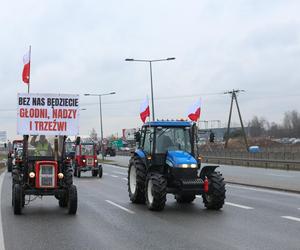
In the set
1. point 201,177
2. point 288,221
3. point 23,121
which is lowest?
point 288,221

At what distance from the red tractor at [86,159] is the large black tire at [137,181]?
16082 mm

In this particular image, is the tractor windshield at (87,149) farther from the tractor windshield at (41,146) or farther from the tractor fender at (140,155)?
the tractor windshield at (41,146)

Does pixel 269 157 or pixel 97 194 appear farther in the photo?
pixel 269 157

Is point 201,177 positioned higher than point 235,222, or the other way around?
point 201,177

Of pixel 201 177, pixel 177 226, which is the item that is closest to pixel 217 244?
pixel 177 226

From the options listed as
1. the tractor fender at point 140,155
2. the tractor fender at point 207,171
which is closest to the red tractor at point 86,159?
the tractor fender at point 140,155

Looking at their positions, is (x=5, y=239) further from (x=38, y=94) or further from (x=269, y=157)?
(x=269, y=157)

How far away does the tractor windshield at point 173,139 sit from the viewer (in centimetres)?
1505

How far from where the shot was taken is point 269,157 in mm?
47406

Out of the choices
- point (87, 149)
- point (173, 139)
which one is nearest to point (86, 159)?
point (87, 149)

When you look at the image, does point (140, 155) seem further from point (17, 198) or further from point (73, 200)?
point (17, 198)

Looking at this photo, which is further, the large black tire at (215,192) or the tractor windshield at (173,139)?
the tractor windshield at (173,139)

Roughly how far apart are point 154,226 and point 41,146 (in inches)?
183

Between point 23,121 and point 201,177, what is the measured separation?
504 centimetres
